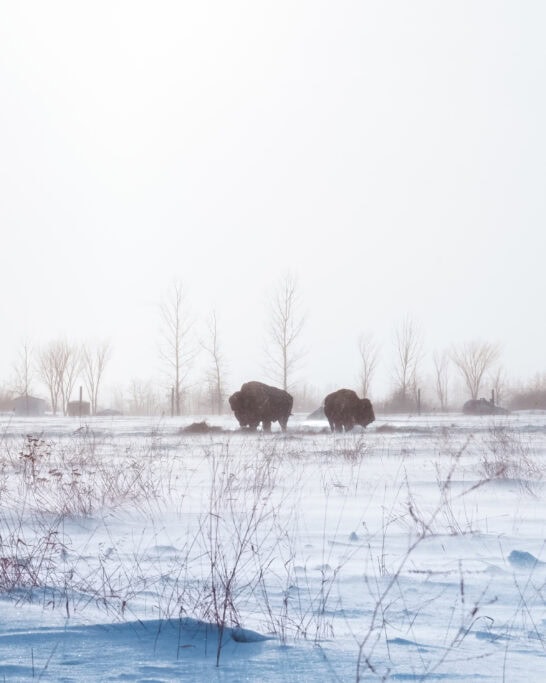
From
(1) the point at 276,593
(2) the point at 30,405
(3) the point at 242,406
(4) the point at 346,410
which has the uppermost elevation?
(2) the point at 30,405

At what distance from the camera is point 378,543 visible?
432 centimetres

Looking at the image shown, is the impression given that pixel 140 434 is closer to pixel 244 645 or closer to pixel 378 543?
pixel 378 543

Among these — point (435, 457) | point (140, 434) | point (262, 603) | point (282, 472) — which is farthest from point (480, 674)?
point (140, 434)

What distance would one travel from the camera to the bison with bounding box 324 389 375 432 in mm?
21375

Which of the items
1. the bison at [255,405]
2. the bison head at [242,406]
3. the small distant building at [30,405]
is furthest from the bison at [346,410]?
the small distant building at [30,405]

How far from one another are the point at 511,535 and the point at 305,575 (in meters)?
1.58

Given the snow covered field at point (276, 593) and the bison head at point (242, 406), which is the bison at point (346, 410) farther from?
the snow covered field at point (276, 593)

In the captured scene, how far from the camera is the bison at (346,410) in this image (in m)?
21.4

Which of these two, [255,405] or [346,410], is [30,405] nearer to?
[255,405]

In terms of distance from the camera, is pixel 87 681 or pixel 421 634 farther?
pixel 421 634

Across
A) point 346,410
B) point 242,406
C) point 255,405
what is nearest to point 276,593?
point 346,410

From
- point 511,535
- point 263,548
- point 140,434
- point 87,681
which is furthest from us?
point 140,434

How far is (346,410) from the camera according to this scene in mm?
21391

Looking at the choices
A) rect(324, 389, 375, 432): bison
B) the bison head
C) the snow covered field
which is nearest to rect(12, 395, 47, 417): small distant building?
the bison head
